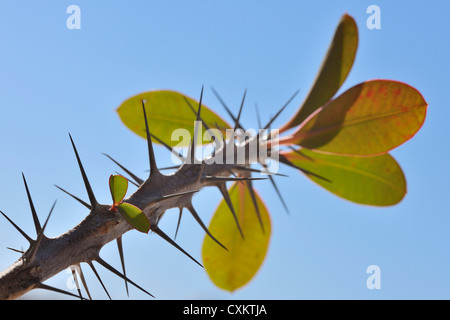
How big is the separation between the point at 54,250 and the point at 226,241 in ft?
3.37

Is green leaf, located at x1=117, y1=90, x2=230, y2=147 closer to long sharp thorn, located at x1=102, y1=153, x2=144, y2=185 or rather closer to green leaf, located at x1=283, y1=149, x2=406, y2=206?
green leaf, located at x1=283, y1=149, x2=406, y2=206

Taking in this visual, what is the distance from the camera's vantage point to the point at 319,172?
5.28ft

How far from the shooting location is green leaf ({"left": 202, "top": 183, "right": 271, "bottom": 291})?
167 centimetres

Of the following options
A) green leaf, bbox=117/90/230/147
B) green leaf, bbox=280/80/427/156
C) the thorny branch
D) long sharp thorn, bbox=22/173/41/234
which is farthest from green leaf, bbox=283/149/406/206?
long sharp thorn, bbox=22/173/41/234

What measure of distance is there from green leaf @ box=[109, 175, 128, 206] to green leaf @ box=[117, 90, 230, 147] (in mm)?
853

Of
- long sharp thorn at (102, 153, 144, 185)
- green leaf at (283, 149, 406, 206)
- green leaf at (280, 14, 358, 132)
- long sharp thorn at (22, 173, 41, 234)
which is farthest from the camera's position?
green leaf at (283, 149, 406, 206)

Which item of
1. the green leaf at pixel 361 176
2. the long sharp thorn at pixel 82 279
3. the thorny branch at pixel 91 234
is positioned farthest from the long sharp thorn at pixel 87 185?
the green leaf at pixel 361 176

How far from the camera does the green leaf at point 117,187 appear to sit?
0.72 m

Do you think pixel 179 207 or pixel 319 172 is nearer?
pixel 179 207

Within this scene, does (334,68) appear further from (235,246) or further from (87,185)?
(87,185)
